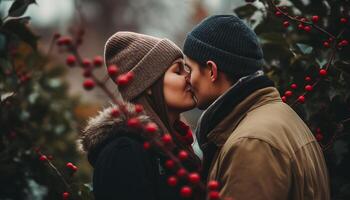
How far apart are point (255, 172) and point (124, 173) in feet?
2.12

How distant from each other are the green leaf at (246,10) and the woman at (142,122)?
0.81 m

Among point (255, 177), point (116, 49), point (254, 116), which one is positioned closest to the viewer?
point (255, 177)

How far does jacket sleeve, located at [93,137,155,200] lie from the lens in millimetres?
2797

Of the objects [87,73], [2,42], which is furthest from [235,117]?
[2,42]

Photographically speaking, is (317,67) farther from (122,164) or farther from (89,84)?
(89,84)

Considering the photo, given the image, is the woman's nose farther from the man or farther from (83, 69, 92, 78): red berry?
(83, 69, 92, 78): red berry

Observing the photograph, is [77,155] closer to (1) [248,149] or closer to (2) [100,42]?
(1) [248,149]

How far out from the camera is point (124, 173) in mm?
2818

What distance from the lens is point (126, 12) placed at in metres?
39.1

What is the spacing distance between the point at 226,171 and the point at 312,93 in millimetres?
1154

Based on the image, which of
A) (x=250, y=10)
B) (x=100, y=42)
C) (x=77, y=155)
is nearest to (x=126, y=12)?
(x=100, y=42)

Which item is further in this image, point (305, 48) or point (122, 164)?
point (305, 48)

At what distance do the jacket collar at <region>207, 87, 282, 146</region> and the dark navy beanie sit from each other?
18 centimetres

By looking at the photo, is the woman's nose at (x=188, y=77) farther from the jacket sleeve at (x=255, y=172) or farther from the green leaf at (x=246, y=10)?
the green leaf at (x=246, y=10)
